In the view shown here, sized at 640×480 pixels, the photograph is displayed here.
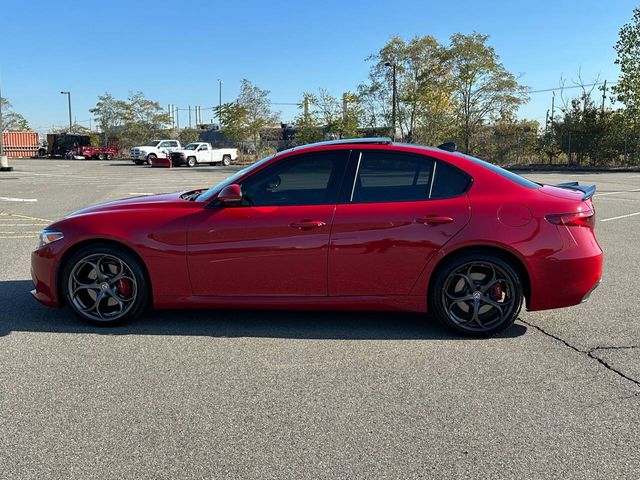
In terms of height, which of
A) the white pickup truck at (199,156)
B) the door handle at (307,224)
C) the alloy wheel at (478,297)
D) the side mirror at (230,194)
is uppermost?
the white pickup truck at (199,156)

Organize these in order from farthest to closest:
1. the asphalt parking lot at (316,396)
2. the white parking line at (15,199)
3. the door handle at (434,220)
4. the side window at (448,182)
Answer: the white parking line at (15,199), the side window at (448,182), the door handle at (434,220), the asphalt parking lot at (316,396)

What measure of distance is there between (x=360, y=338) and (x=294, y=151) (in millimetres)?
1658

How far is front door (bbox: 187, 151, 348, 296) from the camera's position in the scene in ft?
15.0

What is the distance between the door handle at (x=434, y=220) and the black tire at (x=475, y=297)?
31cm

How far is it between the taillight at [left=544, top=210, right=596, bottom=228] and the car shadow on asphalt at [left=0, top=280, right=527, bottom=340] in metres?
0.97

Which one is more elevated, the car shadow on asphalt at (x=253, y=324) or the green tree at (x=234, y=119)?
the green tree at (x=234, y=119)

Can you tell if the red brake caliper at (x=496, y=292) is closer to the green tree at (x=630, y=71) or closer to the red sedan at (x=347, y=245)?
the red sedan at (x=347, y=245)

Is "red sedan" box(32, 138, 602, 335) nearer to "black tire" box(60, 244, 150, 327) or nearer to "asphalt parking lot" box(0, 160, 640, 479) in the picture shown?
"black tire" box(60, 244, 150, 327)

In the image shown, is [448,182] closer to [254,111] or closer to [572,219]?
[572,219]

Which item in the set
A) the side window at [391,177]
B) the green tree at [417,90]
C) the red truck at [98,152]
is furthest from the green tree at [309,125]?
the side window at [391,177]

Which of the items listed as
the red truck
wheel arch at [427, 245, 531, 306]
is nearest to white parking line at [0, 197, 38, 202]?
wheel arch at [427, 245, 531, 306]

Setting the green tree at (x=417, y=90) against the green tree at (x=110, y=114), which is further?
the green tree at (x=110, y=114)

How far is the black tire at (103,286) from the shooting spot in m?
4.77

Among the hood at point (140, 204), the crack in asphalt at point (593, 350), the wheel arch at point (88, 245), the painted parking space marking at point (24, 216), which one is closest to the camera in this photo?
the crack in asphalt at point (593, 350)
